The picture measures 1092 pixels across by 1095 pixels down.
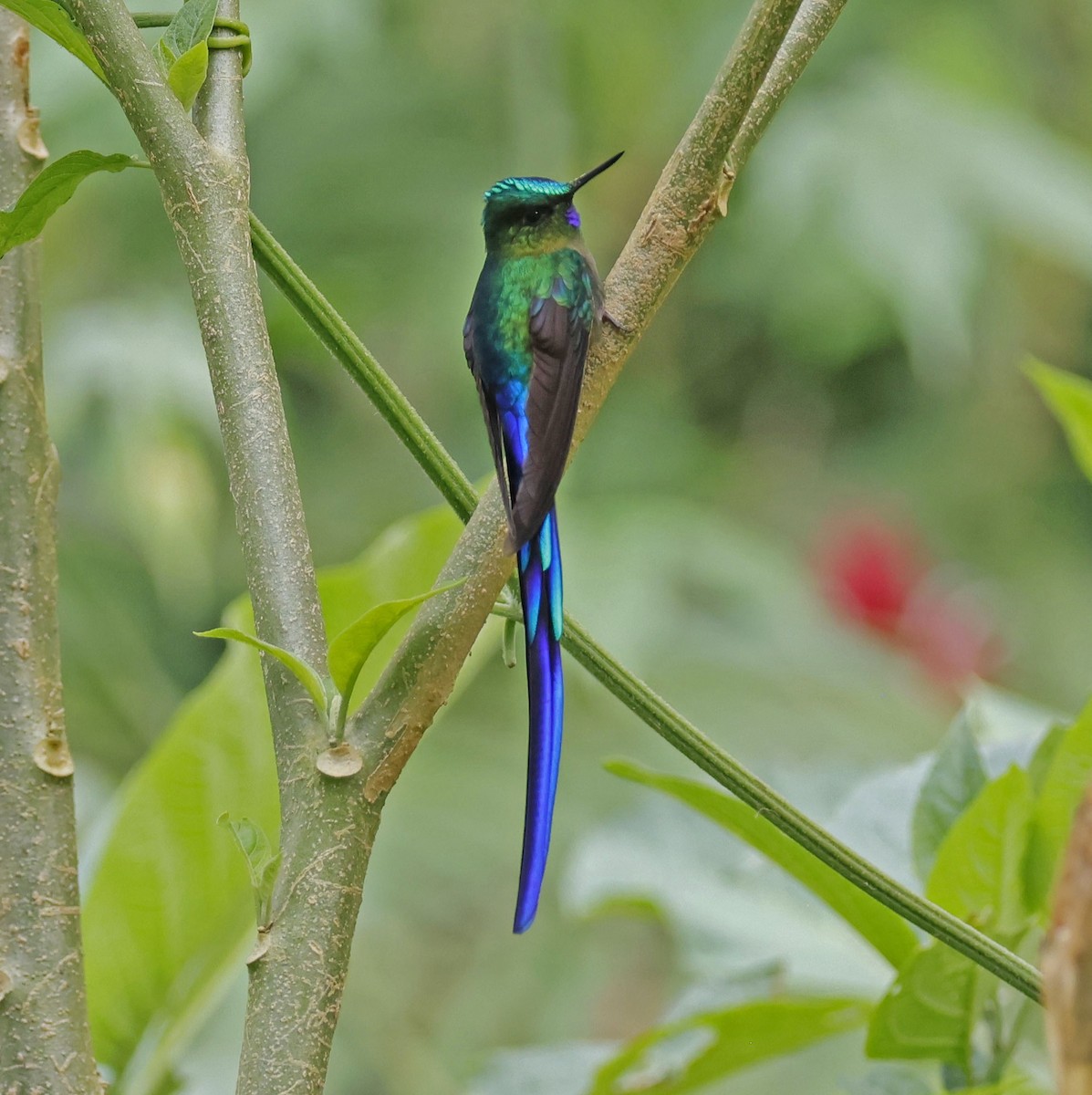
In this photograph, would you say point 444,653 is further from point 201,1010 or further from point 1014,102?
point 1014,102

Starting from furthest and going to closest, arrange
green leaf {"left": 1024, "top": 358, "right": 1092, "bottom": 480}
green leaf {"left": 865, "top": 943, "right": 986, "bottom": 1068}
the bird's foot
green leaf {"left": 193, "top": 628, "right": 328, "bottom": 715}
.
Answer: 1. green leaf {"left": 1024, "top": 358, "right": 1092, "bottom": 480}
2. green leaf {"left": 865, "top": 943, "right": 986, "bottom": 1068}
3. the bird's foot
4. green leaf {"left": 193, "top": 628, "right": 328, "bottom": 715}

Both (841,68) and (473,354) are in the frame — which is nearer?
(473,354)

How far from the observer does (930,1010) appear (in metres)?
0.81

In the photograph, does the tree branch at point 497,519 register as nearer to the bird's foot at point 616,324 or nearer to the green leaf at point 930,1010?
the bird's foot at point 616,324

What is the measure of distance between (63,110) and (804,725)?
5.97ft

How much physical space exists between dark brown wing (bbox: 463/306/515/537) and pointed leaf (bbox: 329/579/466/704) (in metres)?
0.06

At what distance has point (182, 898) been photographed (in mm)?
972

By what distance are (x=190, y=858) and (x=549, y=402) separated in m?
0.43

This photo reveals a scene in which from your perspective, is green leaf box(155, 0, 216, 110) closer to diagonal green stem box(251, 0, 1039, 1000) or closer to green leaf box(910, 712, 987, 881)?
diagonal green stem box(251, 0, 1039, 1000)

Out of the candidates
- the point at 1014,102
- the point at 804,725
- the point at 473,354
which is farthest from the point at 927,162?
the point at 473,354

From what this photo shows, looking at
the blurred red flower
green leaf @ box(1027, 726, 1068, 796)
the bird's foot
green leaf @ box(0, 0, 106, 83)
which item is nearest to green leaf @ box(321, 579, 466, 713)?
the bird's foot

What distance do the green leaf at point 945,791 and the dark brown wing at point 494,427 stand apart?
33cm

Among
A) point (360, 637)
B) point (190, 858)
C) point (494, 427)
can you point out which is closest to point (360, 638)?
point (360, 637)

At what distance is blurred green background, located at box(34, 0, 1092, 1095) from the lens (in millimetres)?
2430
